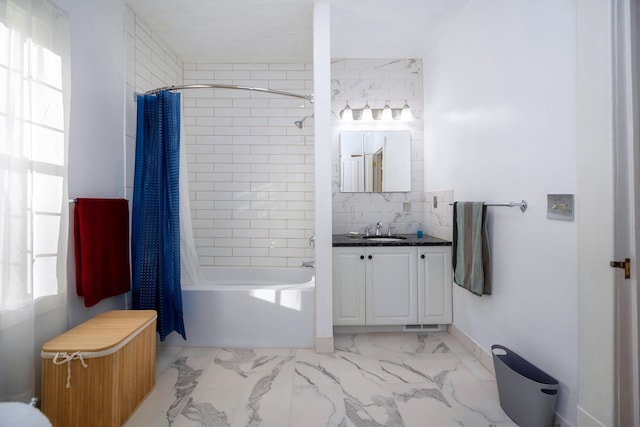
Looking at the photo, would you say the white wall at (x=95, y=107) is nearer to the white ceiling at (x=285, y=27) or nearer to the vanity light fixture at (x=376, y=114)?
the white ceiling at (x=285, y=27)

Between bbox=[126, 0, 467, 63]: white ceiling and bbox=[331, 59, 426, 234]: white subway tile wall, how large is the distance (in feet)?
0.43

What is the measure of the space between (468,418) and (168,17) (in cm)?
361

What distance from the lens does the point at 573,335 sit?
60.5 inches

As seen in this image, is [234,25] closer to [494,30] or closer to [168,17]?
[168,17]

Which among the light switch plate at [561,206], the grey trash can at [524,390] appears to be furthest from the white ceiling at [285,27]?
the grey trash can at [524,390]

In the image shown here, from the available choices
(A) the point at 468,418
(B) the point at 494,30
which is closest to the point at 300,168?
(B) the point at 494,30

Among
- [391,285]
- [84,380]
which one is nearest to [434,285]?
[391,285]

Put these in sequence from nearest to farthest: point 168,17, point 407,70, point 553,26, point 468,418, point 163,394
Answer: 1. point 553,26
2. point 468,418
3. point 163,394
4. point 168,17
5. point 407,70

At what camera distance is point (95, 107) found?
7.18 feet

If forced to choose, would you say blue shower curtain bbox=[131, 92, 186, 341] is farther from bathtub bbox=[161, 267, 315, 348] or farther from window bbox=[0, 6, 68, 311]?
window bbox=[0, 6, 68, 311]

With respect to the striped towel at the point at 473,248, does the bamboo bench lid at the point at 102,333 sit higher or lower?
lower

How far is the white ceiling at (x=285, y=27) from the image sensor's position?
8.51ft

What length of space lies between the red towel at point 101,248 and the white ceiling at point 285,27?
5.48 feet

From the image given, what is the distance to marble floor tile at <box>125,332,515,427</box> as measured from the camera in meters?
1.75
